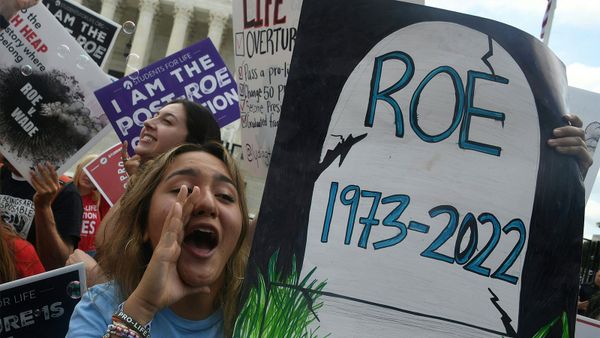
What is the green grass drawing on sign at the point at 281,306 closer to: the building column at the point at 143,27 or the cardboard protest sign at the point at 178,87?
the cardboard protest sign at the point at 178,87

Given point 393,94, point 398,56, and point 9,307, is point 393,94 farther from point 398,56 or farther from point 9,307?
point 9,307

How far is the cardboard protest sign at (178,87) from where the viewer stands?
138 inches

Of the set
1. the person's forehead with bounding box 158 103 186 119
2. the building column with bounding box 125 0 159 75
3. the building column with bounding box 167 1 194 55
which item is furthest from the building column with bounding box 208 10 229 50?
the person's forehead with bounding box 158 103 186 119

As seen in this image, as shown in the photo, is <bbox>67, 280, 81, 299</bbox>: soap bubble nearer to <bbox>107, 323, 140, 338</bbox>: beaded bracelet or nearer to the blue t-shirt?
the blue t-shirt

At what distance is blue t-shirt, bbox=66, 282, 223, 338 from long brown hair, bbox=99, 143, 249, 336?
1.2 inches

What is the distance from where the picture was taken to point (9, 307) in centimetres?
191

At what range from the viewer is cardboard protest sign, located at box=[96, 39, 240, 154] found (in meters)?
3.50

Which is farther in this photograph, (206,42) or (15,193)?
(206,42)

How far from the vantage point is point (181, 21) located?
33625 mm

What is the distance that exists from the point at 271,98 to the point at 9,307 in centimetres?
118

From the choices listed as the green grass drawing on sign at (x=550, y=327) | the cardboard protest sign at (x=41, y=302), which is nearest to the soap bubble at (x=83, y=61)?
the cardboard protest sign at (x=41, y=302)

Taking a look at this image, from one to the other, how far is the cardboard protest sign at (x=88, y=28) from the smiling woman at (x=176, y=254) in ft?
10.4

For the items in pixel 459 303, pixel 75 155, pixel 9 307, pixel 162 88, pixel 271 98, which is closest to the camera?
pixel 459 303

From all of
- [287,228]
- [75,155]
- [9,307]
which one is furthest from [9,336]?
[75,155]
